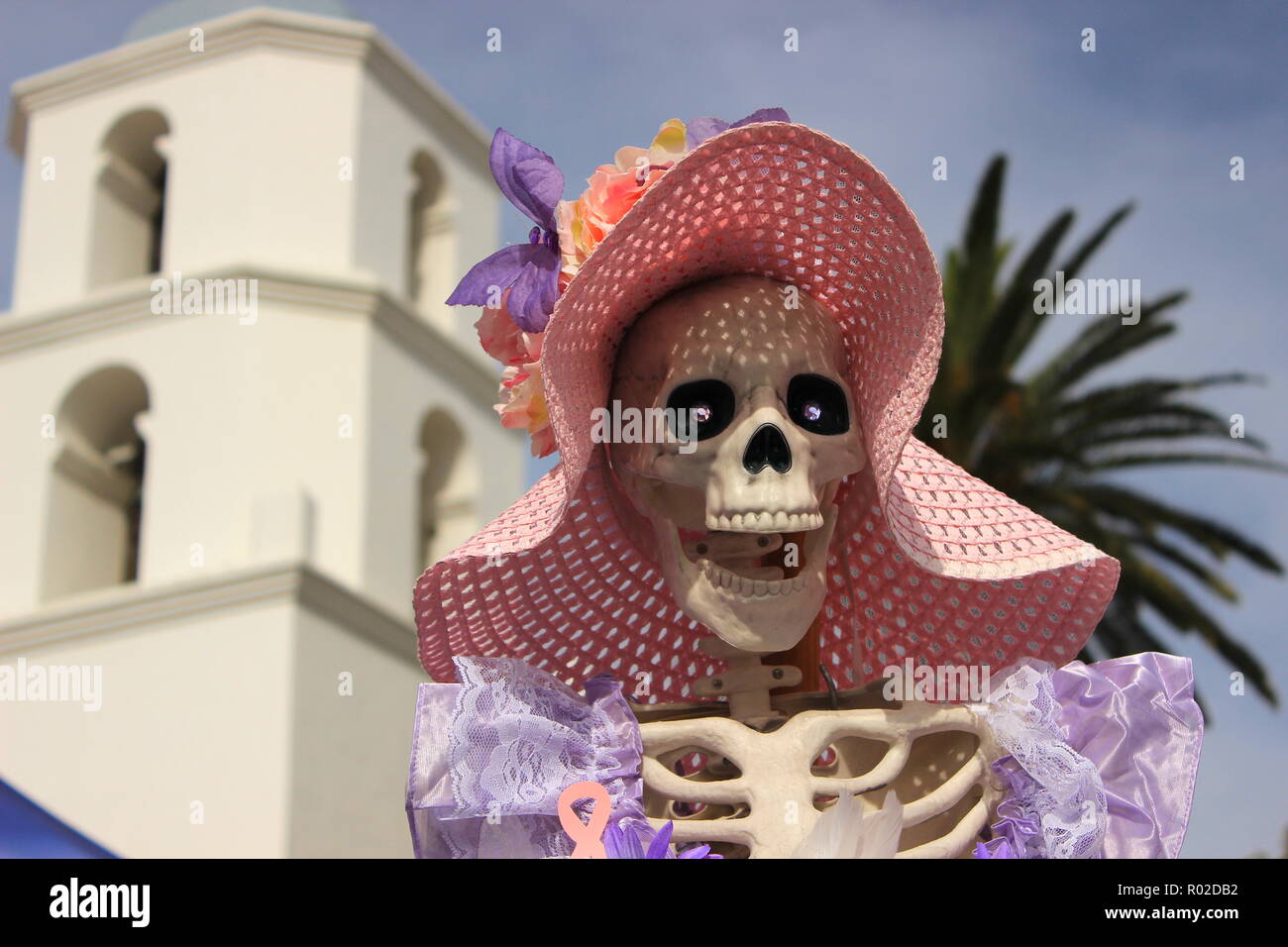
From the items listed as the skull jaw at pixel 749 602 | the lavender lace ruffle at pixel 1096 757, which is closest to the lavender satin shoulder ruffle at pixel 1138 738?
the lavender lace ruffle at pixel 1096 757

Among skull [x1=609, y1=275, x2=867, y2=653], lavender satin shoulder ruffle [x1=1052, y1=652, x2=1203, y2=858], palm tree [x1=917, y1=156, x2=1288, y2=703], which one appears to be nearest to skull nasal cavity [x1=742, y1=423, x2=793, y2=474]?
skull [x1=609, y1=275, x2=867, y2=653]

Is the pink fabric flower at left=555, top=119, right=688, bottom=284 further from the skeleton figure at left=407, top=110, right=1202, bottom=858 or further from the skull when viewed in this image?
the skull

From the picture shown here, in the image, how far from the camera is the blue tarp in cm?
433

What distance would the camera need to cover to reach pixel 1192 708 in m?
3.36

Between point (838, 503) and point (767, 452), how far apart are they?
34 centimetres

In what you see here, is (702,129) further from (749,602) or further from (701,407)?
(749,602)

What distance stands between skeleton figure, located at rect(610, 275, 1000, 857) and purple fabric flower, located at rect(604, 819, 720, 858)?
0.09 m

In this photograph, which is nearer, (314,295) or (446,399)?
(314,295)

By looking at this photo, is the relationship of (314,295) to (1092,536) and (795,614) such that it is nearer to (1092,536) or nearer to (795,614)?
(1092,536)

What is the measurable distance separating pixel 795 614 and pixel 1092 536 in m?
8.64

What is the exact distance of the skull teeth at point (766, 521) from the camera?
3.09 meters

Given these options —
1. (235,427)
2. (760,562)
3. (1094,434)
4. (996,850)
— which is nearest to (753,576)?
(760,562)

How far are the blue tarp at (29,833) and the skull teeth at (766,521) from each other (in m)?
1.92
